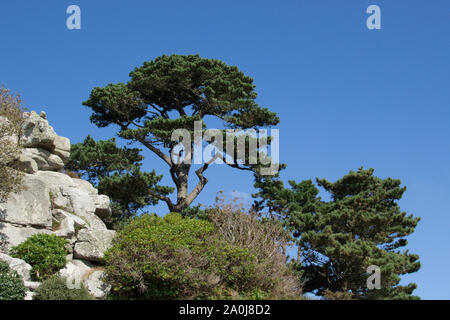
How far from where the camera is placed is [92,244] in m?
18.3

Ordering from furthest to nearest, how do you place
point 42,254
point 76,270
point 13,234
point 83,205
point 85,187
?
1. point 85,187
2. point 83,205
3. point 13,234
4. point 76,270
5. point 42,254

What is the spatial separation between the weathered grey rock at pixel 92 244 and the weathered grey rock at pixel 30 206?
1.46 meters

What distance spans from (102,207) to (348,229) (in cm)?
1129

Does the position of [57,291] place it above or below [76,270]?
below

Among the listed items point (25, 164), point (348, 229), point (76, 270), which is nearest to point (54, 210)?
point (25, 164)

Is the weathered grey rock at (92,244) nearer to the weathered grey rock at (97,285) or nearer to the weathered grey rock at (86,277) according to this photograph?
the weathered grey rock at (86,277)

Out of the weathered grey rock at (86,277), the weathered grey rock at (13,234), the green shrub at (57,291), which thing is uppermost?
the weathered grey rock at (13,234)

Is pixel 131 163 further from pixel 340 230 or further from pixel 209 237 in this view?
pixel 340 230

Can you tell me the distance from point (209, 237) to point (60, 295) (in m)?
5.47

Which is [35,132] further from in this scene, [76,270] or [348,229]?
[348,229]

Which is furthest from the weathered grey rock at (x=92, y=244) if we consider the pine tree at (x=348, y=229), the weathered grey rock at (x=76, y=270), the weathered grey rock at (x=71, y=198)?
the pine tree at (x=348, y=229)

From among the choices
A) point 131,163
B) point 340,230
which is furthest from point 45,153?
point 340,230

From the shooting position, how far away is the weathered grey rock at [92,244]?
1800 cm
